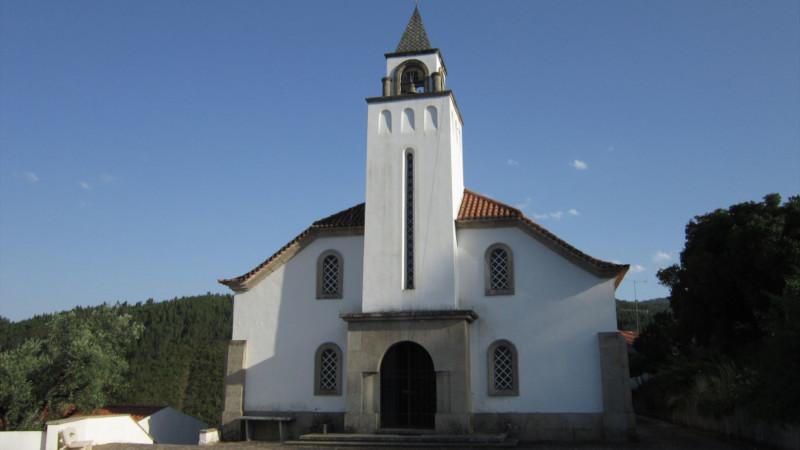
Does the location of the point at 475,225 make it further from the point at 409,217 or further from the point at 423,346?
the point at 423,346

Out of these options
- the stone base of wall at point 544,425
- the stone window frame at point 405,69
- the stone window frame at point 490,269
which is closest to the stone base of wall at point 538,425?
the stone base of wall at point 544,425

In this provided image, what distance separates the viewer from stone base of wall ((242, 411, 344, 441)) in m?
20.4

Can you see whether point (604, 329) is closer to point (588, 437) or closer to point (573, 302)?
point (573, 302)

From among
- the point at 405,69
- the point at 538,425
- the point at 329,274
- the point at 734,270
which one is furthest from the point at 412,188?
the point at 734,270

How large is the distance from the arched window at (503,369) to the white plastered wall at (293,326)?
4.68 m

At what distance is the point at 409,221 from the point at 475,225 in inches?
86.1

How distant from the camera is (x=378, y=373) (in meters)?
19.8

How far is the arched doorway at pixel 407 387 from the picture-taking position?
20219 mm

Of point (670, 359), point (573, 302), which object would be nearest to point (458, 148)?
point (573, 302)

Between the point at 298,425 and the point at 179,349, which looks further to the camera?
the point at 179,349

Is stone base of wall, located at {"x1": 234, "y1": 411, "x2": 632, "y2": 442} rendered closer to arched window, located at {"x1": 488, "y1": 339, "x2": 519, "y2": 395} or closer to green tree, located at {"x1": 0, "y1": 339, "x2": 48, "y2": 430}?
arched window, located at {"x1": 488, "y1": 339, "x2": 519, "y2": 395}

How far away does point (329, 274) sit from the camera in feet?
72.4

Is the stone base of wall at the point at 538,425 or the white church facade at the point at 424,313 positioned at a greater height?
the white church facade at the point at 424,313

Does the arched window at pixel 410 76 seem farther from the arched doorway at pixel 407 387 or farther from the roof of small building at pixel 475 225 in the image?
the arched doorway at pixel 407 387
